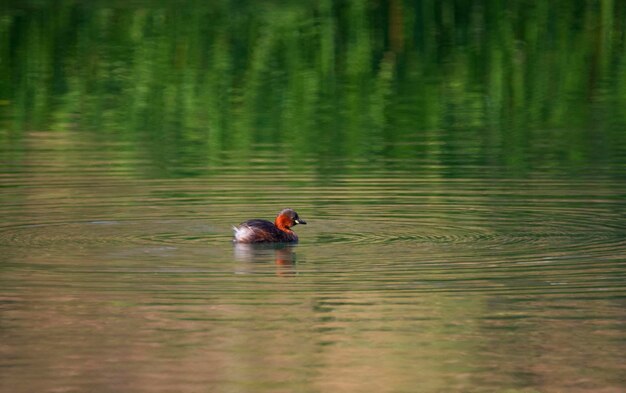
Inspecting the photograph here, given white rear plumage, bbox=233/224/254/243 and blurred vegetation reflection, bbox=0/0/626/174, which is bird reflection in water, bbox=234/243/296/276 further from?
blurred vegetation reflection, bbox=0/0/626/174

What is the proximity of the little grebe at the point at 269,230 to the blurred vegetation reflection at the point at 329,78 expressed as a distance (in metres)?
5.23

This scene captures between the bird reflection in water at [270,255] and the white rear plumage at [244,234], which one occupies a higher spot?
the white rear plumage at [244,234]

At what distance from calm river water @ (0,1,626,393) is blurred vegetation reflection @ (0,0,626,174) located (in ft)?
0.30

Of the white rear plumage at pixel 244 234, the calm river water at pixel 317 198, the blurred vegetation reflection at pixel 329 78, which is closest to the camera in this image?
the calm river water at pixel 317 198

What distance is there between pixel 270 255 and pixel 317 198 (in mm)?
3138

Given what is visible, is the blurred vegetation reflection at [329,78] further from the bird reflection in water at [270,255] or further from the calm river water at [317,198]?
the bird reflection in water at [270,255]

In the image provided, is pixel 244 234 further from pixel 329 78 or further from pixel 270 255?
pixel 329 78

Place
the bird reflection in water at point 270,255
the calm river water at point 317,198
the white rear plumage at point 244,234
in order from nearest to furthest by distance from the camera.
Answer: the calm river water at point 317,198, the bird reflection in water at point 270,255, the white rear plumage at point 244,234

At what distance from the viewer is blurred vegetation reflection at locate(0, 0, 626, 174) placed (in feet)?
78.7

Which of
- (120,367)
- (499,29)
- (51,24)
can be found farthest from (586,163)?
(51,24)

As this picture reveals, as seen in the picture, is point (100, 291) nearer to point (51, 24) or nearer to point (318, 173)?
point (318, 173)

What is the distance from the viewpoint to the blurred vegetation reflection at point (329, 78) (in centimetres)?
2398

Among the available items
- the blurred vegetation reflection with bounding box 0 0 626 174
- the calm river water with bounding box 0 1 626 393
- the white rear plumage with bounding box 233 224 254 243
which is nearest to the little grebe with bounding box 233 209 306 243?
the white rear plumage with bounding box 233 224 254 243

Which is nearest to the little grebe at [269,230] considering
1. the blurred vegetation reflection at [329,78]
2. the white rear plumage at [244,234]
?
the white rear plumage at [244,234]
